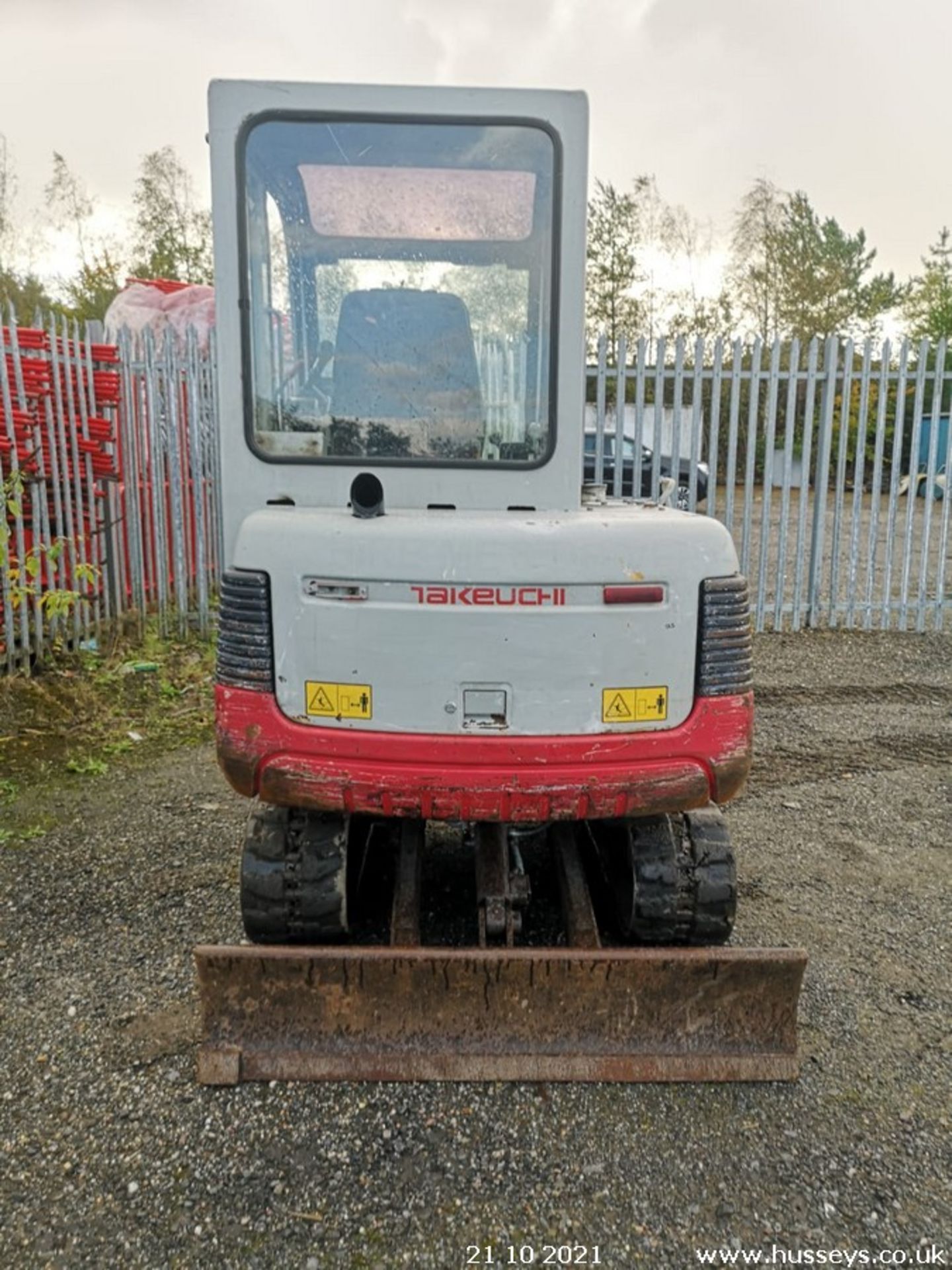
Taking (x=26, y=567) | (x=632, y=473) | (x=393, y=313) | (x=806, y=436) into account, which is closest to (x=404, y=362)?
(x=393, y=313)

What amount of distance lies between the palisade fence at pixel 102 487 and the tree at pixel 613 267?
20.9 m

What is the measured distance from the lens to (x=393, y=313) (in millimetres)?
2893

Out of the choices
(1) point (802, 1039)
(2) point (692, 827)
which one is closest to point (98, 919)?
(2) point (692, 827)

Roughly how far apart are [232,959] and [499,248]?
2245mm

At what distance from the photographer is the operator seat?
2.88m

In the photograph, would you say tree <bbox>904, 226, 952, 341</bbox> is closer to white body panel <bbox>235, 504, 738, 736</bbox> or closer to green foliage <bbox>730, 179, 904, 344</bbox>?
green foliage <bbox>730, 179, 904, 344</bbox>

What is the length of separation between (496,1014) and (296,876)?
764mm

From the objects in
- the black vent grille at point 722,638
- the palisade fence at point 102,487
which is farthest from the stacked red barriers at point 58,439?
the black vent grille at point 722,638

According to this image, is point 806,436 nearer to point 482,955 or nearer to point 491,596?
point 491,596

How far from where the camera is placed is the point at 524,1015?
268 cm

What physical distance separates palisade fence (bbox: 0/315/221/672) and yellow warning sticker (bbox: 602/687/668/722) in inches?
173

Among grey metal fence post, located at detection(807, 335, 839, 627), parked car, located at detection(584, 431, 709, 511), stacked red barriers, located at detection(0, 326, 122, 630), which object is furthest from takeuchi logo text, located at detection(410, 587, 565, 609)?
grey metal fence post, located at detection(807, 335, 839, 627)

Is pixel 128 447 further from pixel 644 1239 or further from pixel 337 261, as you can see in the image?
pixel 644 1239

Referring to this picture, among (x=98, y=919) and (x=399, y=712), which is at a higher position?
(x=399, y=712)
